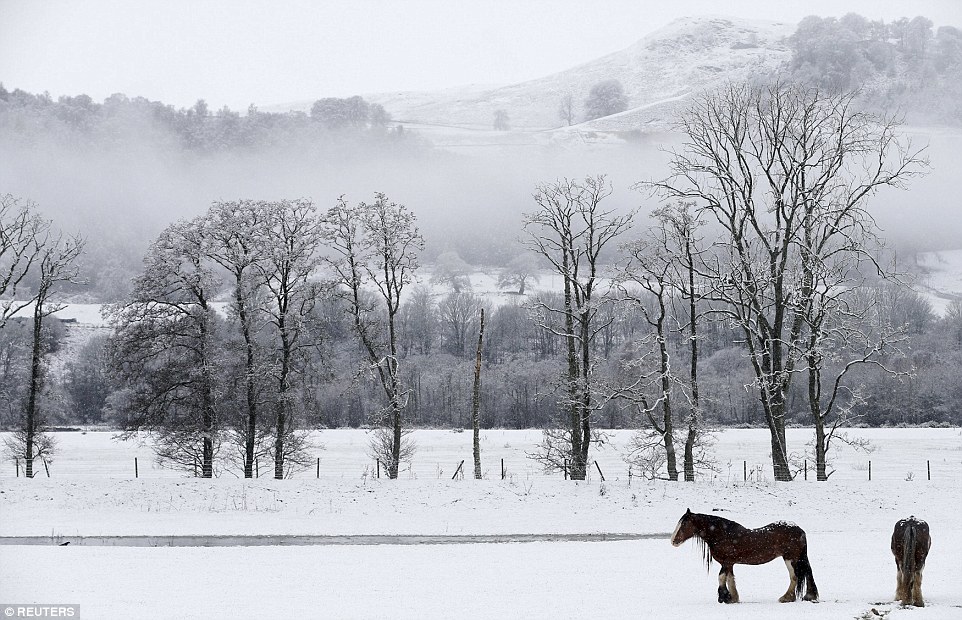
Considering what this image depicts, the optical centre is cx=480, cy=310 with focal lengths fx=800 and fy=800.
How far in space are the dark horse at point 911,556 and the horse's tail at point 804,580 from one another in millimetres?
1131

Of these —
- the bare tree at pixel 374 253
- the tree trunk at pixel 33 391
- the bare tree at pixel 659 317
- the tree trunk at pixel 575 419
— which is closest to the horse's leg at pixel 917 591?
the bare tree at pixel 659 317

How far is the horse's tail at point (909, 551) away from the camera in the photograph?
1088cm

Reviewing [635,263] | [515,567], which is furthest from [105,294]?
[515,567]

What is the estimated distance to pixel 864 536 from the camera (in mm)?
20453

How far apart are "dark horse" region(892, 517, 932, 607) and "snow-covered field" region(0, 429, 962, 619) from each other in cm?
27

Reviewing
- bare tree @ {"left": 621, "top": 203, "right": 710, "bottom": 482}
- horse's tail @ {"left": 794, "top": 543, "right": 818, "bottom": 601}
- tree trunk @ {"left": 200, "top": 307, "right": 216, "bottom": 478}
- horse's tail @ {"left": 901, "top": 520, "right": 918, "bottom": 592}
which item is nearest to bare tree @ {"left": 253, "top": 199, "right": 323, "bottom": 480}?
tree trunk @ {"left": 200, "top": 307, "right": 216, "bottom": 478}

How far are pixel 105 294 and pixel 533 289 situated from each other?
76614 millimetres

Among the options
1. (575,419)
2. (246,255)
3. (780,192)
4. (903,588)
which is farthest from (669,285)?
(903,588)

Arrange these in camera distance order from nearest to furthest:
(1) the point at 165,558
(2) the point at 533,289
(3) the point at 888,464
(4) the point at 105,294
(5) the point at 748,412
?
(1) the point at 165,558
(3) the point at 888,464
(5) the point at 748,412
(4) the point at 105,294
(2) the point at 533,289

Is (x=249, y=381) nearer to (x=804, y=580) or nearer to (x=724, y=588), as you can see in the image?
(x=724, y=588)

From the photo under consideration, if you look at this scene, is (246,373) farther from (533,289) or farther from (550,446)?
(533,289)

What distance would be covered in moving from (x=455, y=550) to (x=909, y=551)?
1108 cm

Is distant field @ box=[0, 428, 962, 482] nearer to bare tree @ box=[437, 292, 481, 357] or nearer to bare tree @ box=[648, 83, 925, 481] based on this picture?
→ bare tree @ box=[648, 83, 925, 481]

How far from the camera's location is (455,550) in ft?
64.0
